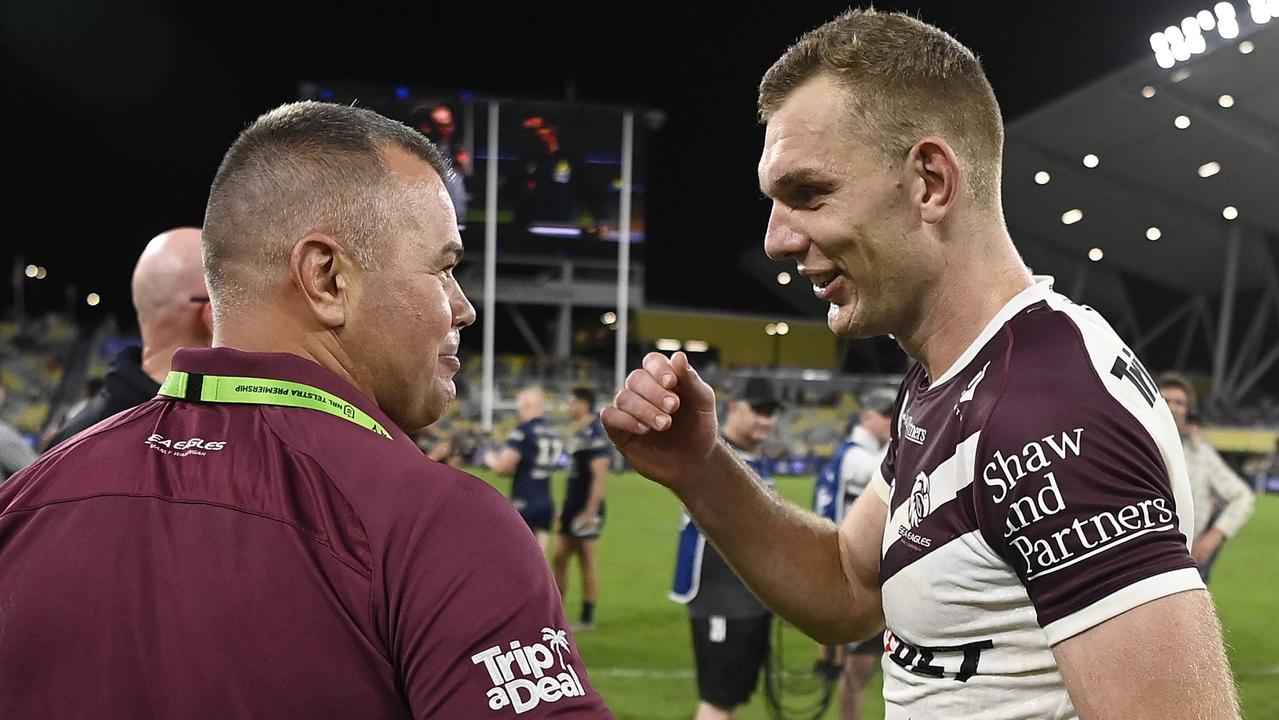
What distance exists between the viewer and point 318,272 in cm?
141

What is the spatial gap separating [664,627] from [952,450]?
27.6 ft

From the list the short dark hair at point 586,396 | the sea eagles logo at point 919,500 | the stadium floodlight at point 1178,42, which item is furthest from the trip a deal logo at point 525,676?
the stadium floodlight at point 1178,42

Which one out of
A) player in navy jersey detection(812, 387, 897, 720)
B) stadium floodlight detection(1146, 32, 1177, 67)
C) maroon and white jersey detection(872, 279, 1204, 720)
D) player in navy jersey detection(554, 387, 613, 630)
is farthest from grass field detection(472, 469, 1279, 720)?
stadium floodlight detection(1146, 32, 1177, 67)

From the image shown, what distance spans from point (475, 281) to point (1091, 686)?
39814 millimetres

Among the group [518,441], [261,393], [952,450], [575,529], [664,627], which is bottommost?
[664,627]

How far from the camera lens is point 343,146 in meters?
1.46

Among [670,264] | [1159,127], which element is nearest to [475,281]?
[670,264]

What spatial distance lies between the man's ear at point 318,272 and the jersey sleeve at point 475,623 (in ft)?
1.16

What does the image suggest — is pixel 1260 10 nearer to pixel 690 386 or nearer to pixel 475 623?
pixel 690 386

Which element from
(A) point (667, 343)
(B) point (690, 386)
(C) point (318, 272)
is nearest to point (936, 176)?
(B) point (690, 386)

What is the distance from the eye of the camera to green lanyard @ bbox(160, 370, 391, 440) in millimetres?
1322

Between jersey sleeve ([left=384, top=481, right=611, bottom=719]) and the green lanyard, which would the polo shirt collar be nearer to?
the green lanyard

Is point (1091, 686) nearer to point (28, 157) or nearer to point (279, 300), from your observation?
point (279, 300)

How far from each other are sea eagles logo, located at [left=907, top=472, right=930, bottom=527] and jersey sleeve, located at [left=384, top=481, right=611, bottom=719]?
803 millimetres
